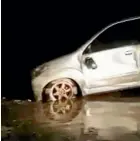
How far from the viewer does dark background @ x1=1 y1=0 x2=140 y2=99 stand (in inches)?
547

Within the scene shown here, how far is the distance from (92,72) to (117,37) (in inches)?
39.0

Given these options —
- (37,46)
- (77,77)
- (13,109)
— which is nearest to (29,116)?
(13,109)

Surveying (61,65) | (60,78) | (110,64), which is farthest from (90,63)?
(60,78)

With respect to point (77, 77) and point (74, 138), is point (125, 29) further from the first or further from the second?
point (74, 138)

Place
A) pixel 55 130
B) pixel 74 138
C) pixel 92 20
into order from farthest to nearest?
pixel 92 20 → pixel 55 130 → pixel 74 138

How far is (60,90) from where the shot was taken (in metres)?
9.36

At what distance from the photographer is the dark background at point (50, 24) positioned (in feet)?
45.6

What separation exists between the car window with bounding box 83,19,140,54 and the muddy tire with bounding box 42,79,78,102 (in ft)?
2.59

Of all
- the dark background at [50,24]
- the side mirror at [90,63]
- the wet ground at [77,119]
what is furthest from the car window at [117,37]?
the dark background at [50,24]

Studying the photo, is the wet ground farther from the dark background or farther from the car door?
the dark background

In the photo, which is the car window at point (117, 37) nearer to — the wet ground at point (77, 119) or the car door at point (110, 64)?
the car door at point (110, 64)

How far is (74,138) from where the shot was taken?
6.95 meters

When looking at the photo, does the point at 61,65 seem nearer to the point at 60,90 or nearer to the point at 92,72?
the point at 60,90

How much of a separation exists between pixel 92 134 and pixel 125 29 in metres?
3.42
